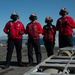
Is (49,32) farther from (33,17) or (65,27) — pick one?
(33,17)

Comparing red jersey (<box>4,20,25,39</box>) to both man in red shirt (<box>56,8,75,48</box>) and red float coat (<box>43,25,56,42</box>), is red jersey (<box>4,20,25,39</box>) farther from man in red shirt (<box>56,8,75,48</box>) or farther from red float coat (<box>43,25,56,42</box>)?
man in red shirt (<box>56,8,75,48</box>)

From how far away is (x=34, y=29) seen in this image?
11.1 m

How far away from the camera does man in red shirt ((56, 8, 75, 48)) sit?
35.3 ft

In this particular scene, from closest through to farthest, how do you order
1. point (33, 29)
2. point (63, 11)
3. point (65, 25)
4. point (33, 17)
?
point (63, 11) < point (65, 25) < point (33, 17) < point (33, 29)

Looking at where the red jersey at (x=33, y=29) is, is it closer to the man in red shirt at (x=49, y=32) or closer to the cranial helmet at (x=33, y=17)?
the cranial helmet at (x=33, y=17)

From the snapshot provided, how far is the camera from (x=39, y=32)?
36.7ft

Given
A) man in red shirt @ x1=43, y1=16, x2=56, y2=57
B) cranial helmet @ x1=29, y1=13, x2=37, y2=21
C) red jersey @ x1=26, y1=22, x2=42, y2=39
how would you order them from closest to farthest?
cranial helmet @ x1=29, y1=13, x2=37, y2=21 → red jersey @ x1=26, y1=22, x2=42, y2=39 → man in red shirt @ x1=43, y1=16, x2=56, y2=57

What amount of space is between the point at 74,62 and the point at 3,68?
16.8 feet

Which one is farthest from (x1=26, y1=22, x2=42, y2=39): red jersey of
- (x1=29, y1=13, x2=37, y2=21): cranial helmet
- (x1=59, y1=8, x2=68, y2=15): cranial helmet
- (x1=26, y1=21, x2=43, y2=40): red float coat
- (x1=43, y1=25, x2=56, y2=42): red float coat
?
(x1=59, y1=8, x2=68, y2=15): cranial helmet

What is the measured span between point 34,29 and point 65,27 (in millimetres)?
1204

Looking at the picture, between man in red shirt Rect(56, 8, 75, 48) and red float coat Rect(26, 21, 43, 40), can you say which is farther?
red float coat Rect(26, 21, 43, 40)

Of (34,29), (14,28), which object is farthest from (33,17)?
(14,28)

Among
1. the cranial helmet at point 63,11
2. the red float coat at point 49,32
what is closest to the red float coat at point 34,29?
the red float coat at point 49,32

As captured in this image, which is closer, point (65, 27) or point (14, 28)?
point (65, 27)
